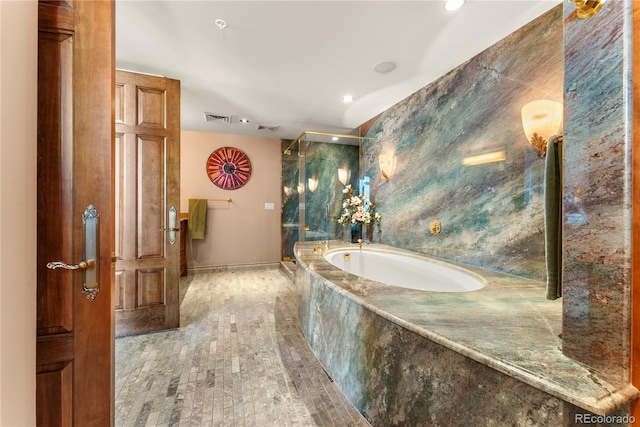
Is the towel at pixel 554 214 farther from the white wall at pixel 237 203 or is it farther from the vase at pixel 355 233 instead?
the white wall at pixel 237 203

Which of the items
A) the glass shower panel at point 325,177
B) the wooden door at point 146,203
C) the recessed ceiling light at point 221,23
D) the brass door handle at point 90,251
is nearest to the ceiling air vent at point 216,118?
the wooden door at point 146,203

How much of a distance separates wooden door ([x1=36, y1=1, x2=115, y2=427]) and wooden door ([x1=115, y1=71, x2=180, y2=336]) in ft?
5.42

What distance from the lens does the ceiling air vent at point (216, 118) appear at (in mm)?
3537

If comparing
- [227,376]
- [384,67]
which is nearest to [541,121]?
[384,67]

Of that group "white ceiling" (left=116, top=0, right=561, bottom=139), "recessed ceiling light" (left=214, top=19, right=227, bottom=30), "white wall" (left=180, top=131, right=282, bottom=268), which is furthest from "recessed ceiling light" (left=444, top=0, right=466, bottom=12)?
"white wall" (left=180, top=131, right=282, bottom=268)

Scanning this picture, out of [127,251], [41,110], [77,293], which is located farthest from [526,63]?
[127,251]

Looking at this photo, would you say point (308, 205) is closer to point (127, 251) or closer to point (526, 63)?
point (127, 251)

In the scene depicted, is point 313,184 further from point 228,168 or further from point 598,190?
point 598,190

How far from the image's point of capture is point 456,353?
3.22 feet

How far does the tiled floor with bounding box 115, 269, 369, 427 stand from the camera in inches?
56.6

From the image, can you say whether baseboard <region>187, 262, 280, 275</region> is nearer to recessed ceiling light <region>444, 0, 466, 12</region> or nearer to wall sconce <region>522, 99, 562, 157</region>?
wall sconce <region>522, 99, 562, 157</region>

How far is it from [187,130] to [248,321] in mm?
3382

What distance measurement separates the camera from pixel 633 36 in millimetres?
696

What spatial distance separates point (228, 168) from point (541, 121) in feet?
13.9
